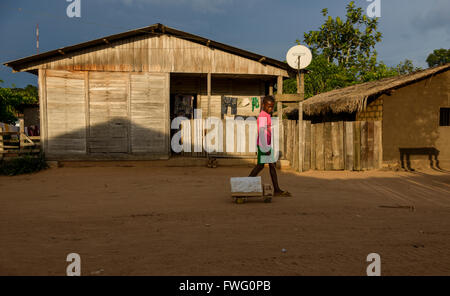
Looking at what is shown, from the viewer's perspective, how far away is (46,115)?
9.81 metres

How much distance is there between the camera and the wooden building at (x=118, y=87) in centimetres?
983

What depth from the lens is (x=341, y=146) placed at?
30.8ft

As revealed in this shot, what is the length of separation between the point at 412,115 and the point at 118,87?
9.77 m

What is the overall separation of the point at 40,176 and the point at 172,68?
5.15 metres

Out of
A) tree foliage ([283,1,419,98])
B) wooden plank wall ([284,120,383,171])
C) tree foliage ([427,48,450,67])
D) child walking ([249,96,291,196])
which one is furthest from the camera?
tree foliage ([427,48,450,67])

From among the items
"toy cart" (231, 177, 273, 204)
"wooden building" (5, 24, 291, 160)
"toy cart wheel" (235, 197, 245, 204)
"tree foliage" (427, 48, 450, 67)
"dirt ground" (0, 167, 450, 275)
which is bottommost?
"dirt ground" (0, 167, 450, 275)

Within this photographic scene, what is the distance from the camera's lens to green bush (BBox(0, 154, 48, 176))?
8.84 metres

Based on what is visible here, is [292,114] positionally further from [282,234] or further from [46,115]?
[282,234]

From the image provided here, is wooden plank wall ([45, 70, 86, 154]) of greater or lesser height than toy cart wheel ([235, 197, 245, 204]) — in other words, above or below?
above

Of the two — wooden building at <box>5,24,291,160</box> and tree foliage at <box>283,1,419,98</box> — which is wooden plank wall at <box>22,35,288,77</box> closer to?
wooden building at <box>5,24,291,160</box>

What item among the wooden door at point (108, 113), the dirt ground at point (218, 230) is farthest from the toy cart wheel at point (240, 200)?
the wooden door at point (108, 113)

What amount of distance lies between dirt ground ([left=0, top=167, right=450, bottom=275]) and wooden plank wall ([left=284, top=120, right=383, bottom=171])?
2.48m

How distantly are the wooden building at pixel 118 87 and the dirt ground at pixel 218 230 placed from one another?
3326 millimetres

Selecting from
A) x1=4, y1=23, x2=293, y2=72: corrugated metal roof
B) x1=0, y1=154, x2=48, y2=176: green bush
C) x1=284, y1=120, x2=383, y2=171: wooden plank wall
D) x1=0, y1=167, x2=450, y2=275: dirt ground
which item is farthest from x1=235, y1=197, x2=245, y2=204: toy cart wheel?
x1=0, y1=154, x2=48, y2=176: green bush
